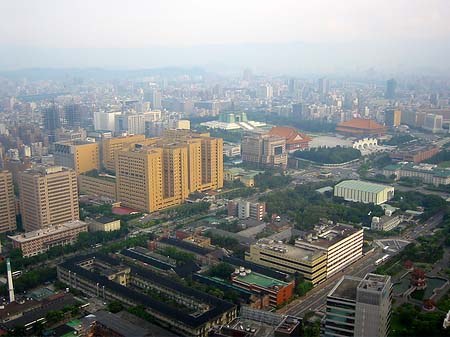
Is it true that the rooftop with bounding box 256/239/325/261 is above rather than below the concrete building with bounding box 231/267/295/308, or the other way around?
above

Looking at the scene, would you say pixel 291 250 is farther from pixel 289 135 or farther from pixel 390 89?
pixel 390 89

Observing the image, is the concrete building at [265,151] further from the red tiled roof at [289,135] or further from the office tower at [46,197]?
the office tower at [46,197]

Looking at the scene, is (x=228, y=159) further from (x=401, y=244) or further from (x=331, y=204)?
(x=401, y=244)

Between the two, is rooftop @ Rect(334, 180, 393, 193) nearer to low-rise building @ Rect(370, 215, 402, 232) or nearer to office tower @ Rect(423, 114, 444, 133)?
low-rise building @ Rect(370, 215, 402, 232)

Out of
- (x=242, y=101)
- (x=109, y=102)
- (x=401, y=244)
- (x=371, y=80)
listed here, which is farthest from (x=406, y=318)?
(x=371, y=80)

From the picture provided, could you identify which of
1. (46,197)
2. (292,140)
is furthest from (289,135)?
(46,197)

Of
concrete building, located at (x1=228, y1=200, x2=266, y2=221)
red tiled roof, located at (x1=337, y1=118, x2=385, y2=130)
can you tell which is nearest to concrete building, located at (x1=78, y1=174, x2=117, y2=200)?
concrete building, located at (x1=228, y1=200, x2=266, y2=221)

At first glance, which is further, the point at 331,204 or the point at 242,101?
the point at 242,101
